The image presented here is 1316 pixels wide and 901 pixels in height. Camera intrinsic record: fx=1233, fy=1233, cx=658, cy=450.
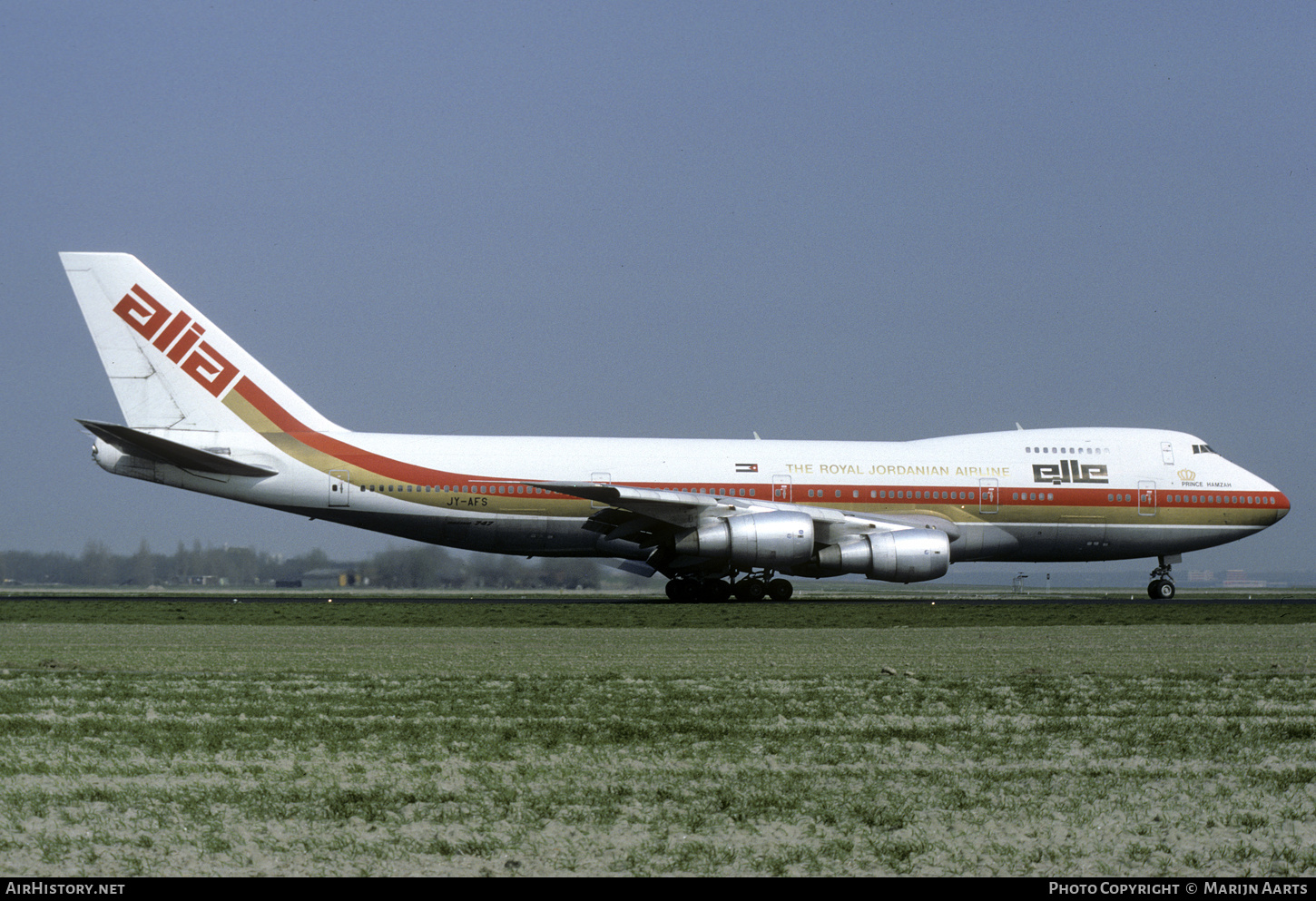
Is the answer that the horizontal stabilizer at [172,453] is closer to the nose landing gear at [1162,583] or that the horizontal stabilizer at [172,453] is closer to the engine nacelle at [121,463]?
the engine nacelle at [121,463]

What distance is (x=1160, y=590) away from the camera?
31234mm

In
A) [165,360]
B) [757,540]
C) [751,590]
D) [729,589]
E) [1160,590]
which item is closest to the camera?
[757,540]

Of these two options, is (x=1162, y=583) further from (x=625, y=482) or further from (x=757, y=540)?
(x=625, y=482)

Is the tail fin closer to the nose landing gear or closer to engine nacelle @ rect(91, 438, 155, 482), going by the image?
engine nacelle @ rect(91, 438, 155, 482)

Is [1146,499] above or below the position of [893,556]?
above

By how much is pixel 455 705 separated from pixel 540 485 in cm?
1663

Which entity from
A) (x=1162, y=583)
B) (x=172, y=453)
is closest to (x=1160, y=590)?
(x=1162, y=583)

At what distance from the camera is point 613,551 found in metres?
29.1

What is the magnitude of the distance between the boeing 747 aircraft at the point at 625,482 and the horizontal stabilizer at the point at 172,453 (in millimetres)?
41

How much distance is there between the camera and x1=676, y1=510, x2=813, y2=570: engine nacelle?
2567 centimetres

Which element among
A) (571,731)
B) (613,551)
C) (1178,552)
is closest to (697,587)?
(613,551)

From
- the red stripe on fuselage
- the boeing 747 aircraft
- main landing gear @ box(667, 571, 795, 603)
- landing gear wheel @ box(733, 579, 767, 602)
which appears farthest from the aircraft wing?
the red stripe on fuselage

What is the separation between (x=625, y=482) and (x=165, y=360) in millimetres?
10946
